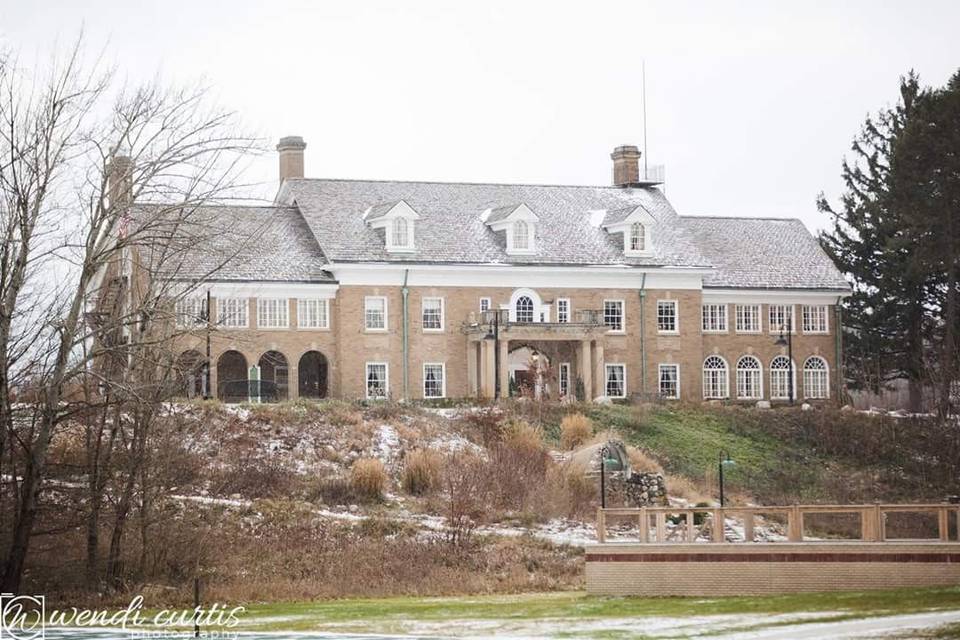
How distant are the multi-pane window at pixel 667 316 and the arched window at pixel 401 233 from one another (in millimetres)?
9569

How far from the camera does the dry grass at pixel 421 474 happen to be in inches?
1967

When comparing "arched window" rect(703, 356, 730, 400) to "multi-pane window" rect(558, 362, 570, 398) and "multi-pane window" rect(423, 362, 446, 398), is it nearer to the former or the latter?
"multi-pane window" rect(558, 362, 570, 398)

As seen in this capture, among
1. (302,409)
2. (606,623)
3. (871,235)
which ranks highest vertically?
(871,235)

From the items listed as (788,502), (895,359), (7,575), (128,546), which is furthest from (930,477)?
(7,575)

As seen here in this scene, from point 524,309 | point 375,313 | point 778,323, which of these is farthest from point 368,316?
point 778,323

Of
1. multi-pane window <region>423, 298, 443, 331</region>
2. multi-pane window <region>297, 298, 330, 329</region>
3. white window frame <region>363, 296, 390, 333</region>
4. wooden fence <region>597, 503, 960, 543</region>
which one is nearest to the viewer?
wooden fence <region>597, 503, 960, 543</region>

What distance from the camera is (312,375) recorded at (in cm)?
6419

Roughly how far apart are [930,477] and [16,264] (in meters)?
34.8

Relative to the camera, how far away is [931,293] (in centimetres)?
7581

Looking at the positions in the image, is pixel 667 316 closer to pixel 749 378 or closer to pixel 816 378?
pixel 749 378

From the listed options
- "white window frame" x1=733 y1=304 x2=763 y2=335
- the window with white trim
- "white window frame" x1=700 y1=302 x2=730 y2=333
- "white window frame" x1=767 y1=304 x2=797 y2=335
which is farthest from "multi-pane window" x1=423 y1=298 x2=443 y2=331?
the window with white trim

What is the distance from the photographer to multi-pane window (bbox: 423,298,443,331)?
6456 centimetres

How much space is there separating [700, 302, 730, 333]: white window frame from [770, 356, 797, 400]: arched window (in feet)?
7.46

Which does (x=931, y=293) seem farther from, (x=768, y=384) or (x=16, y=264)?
(x=16, y=264)
